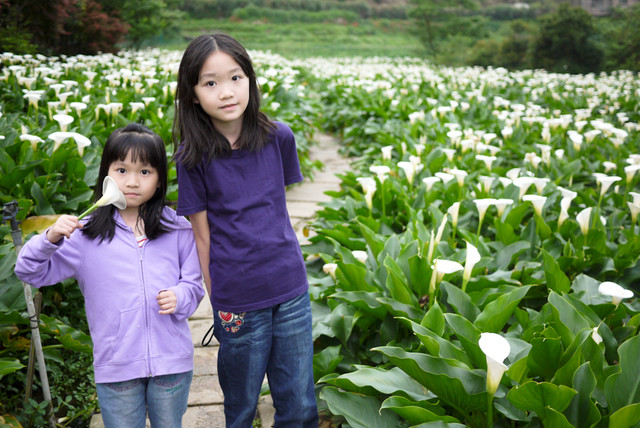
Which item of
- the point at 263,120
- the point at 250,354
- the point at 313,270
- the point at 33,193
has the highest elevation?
the point at 263,120

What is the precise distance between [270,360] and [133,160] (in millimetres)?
917

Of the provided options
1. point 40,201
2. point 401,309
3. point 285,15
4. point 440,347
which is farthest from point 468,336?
point 285,15

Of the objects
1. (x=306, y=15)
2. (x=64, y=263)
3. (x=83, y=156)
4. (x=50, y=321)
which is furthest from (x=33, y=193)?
(x=306, y=15)

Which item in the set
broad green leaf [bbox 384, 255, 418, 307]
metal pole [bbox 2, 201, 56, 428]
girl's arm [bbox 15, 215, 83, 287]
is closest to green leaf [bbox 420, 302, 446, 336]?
broad green leaf [bbox 384, 255, 418, 307]

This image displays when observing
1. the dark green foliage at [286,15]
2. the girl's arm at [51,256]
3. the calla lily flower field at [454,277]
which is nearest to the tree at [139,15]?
the calla lily flower field at [454,277]

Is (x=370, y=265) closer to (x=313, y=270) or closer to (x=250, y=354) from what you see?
(x=313, y=270)

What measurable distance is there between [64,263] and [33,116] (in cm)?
367

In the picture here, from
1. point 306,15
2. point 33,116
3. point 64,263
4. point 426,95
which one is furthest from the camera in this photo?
point 306,15

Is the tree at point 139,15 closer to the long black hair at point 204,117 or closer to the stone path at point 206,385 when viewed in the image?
the stone path at point 206,385

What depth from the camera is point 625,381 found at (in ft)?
6.47

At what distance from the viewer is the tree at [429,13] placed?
2551cm

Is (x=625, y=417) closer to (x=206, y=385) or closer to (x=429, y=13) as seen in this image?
(x=206, y=385)

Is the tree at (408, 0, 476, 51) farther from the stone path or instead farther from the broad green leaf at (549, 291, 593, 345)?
the broad green leaf at (549, 291, 593, 345)

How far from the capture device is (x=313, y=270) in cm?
391
